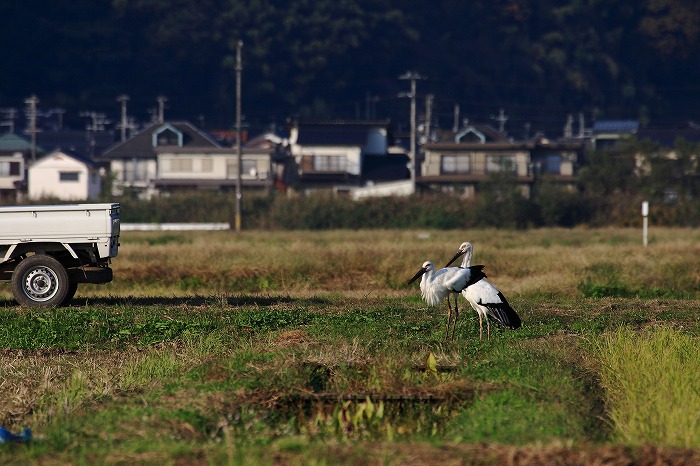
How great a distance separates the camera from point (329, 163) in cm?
6825

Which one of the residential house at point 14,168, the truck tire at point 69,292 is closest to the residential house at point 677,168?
the residential house at point 14,168

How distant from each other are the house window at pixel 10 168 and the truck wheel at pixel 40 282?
57.3 meters

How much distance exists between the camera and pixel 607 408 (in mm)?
10406

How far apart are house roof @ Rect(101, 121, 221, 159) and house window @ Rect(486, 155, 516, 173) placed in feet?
56.7

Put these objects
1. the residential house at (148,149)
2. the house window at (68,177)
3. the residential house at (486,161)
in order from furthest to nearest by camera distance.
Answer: the residential house at (148,149), the house window at (68,177), the residential house at (486,161)

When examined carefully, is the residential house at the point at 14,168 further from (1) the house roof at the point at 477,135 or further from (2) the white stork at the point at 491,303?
(2) the white stork at the point at 491,303

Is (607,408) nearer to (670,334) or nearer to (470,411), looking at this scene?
(470,411)

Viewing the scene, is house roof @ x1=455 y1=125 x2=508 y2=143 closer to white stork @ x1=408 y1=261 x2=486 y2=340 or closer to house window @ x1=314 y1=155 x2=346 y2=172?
house window @ x1=314 y1=155 x2=346 y2=172

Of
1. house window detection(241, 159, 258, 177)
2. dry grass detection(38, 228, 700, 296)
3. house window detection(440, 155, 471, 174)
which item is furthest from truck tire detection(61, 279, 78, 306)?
house window detection(440, 155, 471, 174)

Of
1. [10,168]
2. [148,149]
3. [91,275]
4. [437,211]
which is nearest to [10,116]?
[10,168]

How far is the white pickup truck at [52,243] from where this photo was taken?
634 inches

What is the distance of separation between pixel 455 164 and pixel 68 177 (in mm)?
24143

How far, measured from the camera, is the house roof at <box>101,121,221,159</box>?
6956cm

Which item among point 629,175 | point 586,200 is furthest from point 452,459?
point 629,175
